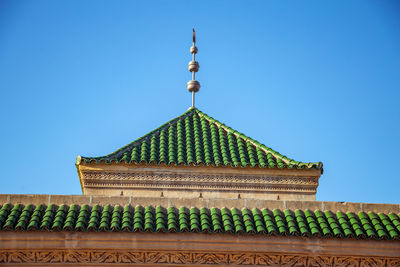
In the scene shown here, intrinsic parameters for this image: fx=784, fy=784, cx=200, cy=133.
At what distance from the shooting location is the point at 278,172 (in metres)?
16.5

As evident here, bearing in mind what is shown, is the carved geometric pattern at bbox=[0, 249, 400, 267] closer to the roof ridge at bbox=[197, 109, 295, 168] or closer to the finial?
the roof ridge at bbox=[197, 109, 295, 168]

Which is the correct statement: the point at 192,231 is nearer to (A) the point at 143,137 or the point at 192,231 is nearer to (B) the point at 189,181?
(B) the point at 189,181

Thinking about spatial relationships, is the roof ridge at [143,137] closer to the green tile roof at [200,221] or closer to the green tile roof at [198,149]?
the green tile roof at [198,149]

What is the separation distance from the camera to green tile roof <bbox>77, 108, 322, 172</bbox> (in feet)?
53.9

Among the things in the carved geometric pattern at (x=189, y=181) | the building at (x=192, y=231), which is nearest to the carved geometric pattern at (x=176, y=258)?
the building at (x=192, y=231)

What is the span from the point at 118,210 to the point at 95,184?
346cm

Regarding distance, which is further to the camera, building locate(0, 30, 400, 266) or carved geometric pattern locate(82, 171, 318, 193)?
carved geometric pattern locate(82, 171, 318, 193)

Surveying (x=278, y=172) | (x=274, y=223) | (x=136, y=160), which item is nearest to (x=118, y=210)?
(x=274, y=223)

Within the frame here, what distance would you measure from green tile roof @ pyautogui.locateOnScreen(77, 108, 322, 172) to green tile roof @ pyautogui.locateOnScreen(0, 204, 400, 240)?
10.9ft

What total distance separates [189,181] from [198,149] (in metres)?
1.01

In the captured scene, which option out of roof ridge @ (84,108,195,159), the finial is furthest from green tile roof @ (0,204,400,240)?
the finial

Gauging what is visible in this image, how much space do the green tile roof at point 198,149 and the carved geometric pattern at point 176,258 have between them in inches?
157

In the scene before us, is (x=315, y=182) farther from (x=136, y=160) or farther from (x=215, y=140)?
(x=136, y=160)

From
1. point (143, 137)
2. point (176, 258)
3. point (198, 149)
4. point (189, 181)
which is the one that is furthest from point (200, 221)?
point (143, 137)
